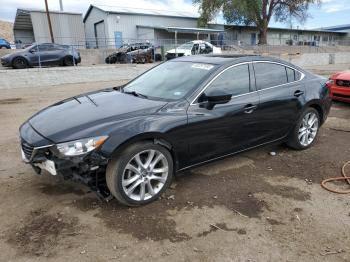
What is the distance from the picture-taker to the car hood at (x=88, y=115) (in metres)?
3.22

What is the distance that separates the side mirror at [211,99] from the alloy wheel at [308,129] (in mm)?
1899

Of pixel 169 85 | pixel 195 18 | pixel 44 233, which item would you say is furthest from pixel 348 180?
pixel 195 18

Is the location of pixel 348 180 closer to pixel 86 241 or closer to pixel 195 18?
pixel 86 241

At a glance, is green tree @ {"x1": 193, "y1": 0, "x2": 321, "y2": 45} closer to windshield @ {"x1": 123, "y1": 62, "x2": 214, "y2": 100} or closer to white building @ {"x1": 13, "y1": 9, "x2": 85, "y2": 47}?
white building @ {"x1": 13, "y1": 9, "x2": 85, "y2": 47}

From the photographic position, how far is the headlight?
312cm

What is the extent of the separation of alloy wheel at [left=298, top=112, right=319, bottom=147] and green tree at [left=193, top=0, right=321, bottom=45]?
37156 millimetres

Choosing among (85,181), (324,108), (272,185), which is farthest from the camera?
(324,108)

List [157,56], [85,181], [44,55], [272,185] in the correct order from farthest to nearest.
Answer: [157,56]
[44,55]
[272,185]
[85,181]

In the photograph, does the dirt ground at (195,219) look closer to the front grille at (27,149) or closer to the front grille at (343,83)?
the front grille at (27,149)

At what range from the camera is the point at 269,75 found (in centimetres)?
466

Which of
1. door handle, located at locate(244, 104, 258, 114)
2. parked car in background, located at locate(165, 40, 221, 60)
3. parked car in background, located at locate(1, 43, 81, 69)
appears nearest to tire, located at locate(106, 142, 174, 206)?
door handle, located at locate(244, 104, 258, 114)

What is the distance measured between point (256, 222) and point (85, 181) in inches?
68.9

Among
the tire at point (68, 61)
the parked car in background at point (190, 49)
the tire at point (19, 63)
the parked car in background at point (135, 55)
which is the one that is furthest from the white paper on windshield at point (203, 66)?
the parked car in background at point (190, 49)

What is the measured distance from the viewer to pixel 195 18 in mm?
43250
